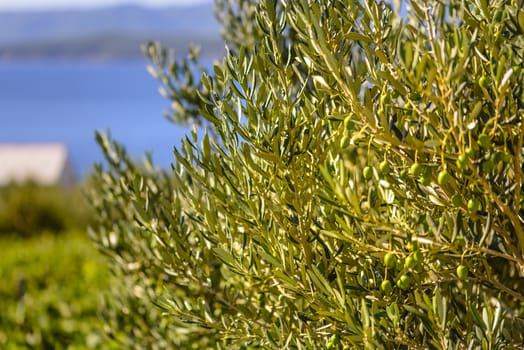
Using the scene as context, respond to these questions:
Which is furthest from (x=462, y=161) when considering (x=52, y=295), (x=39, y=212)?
(x=39, y=212)

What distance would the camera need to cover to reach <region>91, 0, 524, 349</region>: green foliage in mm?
1507

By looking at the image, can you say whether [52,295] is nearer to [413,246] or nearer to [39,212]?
[39,212]

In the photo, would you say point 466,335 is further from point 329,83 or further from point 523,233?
point 329,83

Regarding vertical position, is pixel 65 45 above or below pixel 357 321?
above

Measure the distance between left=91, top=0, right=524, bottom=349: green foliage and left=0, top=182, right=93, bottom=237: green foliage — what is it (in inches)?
344

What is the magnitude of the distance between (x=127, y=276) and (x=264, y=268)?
4.56 ft

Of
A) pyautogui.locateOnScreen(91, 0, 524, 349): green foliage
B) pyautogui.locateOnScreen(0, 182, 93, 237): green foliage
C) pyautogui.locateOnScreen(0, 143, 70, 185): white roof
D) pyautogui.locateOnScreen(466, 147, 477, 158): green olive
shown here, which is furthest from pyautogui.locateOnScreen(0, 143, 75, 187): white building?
pyautogui.locateOnScreen(466, 147, 477, 158): green olive

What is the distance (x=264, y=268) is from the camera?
2.20 meters

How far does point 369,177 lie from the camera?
1482 millimetres

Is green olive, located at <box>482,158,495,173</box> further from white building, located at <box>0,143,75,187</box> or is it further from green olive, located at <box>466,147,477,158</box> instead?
white building, located at <box>0,143,75,187</box>

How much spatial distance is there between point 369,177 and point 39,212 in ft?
32.3

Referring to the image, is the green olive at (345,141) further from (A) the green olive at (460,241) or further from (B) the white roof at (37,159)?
(B) the white roof at (37,159)

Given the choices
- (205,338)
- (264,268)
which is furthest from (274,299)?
(205,338)

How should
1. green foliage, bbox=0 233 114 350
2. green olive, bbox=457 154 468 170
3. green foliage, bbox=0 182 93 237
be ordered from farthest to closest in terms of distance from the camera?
green foliage, bbox=0 182 93 237, green foliage, bbox=0 233 114 350, green olive, bbox=457 154 468 170
